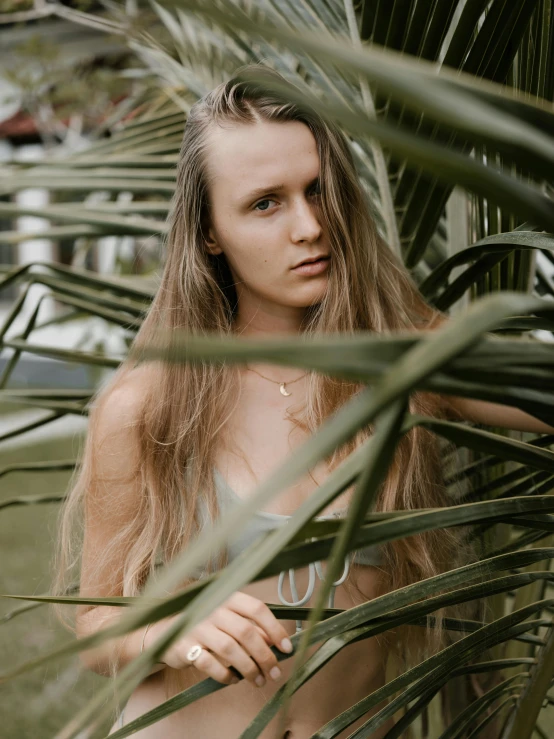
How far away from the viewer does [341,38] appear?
3.32ft

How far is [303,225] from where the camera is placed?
3.18 feet

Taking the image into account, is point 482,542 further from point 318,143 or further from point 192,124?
point 192,124

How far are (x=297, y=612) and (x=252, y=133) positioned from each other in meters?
0.61

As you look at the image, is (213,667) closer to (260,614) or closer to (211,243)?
(260,614)

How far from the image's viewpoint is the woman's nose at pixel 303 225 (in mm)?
968

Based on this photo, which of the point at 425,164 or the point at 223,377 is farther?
the point at 223,377

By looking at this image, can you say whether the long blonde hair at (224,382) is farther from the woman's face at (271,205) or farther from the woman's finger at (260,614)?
the woman's finger at (260,614)

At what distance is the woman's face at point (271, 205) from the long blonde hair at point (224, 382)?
24 mm

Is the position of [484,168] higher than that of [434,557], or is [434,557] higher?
[484,168]

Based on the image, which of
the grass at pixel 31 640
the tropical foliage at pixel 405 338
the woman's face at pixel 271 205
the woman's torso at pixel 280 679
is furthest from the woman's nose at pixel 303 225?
the grass at pixel 31 640

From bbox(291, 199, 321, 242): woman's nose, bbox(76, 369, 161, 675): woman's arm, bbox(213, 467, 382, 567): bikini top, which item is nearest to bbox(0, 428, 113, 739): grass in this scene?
bbox(76, 369, 161, 675): woman's arm

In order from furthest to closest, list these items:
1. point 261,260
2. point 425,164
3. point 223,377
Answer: point 223,377
point 261,260
point 425,164

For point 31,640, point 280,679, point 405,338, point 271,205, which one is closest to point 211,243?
point 271,205

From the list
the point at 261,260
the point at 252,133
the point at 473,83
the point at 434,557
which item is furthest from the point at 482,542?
the point at 473,83
